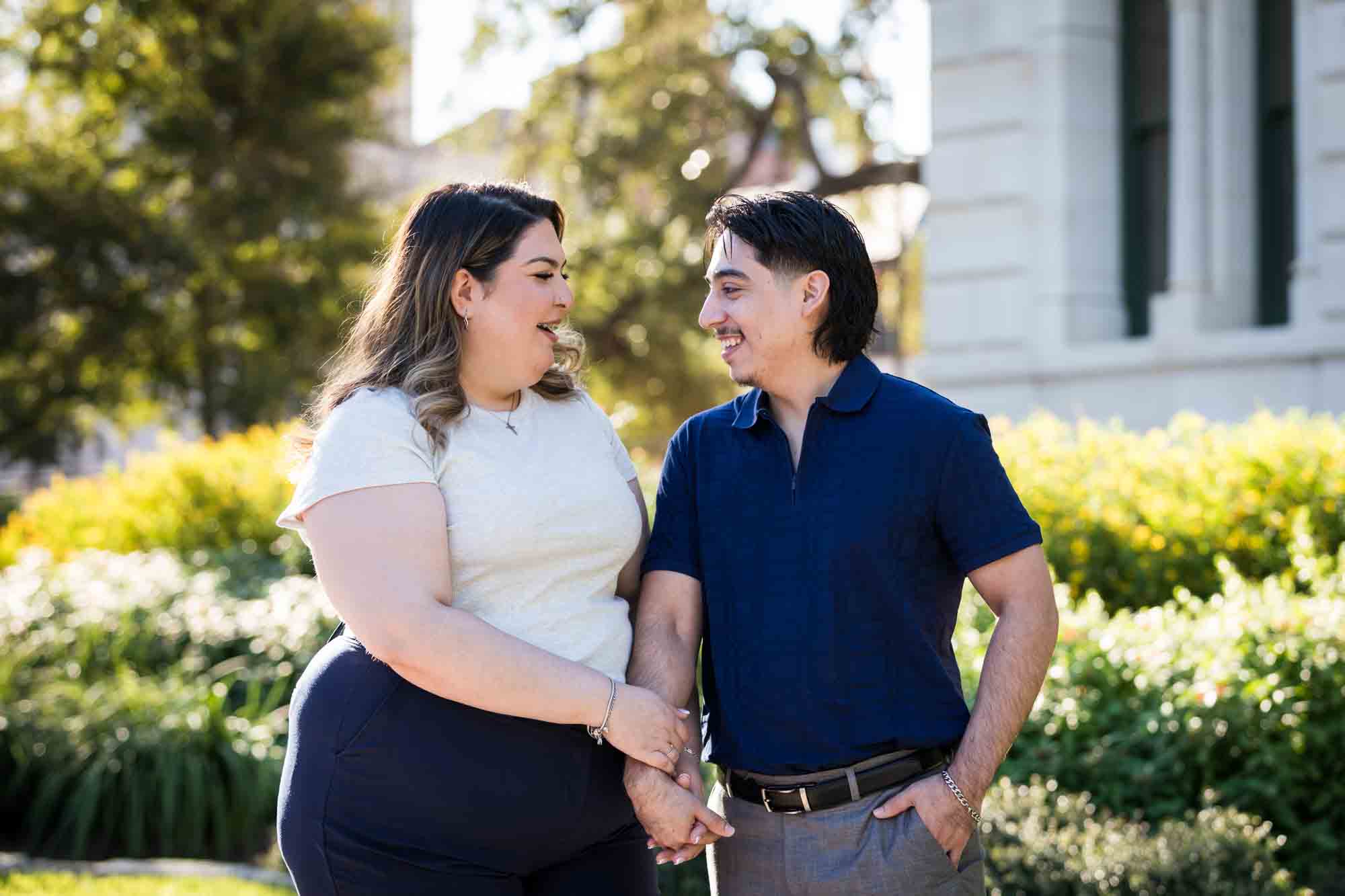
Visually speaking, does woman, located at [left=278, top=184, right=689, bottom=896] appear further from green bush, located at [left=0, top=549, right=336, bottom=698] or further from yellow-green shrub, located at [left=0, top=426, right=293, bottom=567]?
yellow-green shrub, located at [left=0, top=426, right=293, bottom=567]

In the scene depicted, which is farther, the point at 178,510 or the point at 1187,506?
the point at 178,510

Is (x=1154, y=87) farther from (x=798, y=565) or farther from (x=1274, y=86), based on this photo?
(x=798, y=565)

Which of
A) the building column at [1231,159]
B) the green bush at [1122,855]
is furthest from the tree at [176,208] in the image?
the green bush at [1122,855]

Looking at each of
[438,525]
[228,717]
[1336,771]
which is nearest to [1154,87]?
[1336,771]

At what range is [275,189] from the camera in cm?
2312

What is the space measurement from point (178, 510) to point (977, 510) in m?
9.98

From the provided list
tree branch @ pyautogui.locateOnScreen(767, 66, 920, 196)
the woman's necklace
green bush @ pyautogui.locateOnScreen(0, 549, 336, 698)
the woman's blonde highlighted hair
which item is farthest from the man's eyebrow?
tree branch @ pyautogui.locateOnScreen(767, 66, 920, 196)

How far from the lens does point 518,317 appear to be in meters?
2.93

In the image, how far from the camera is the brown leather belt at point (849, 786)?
2818 mm

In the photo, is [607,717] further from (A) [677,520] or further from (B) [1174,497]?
(B) [1174,497]

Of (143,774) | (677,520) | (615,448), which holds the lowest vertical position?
(143,774)

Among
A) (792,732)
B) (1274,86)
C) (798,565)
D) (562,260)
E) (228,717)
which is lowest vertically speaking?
(228,717)

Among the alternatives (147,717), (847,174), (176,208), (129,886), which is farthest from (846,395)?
(176,208)

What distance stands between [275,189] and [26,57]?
4479 millimetres
